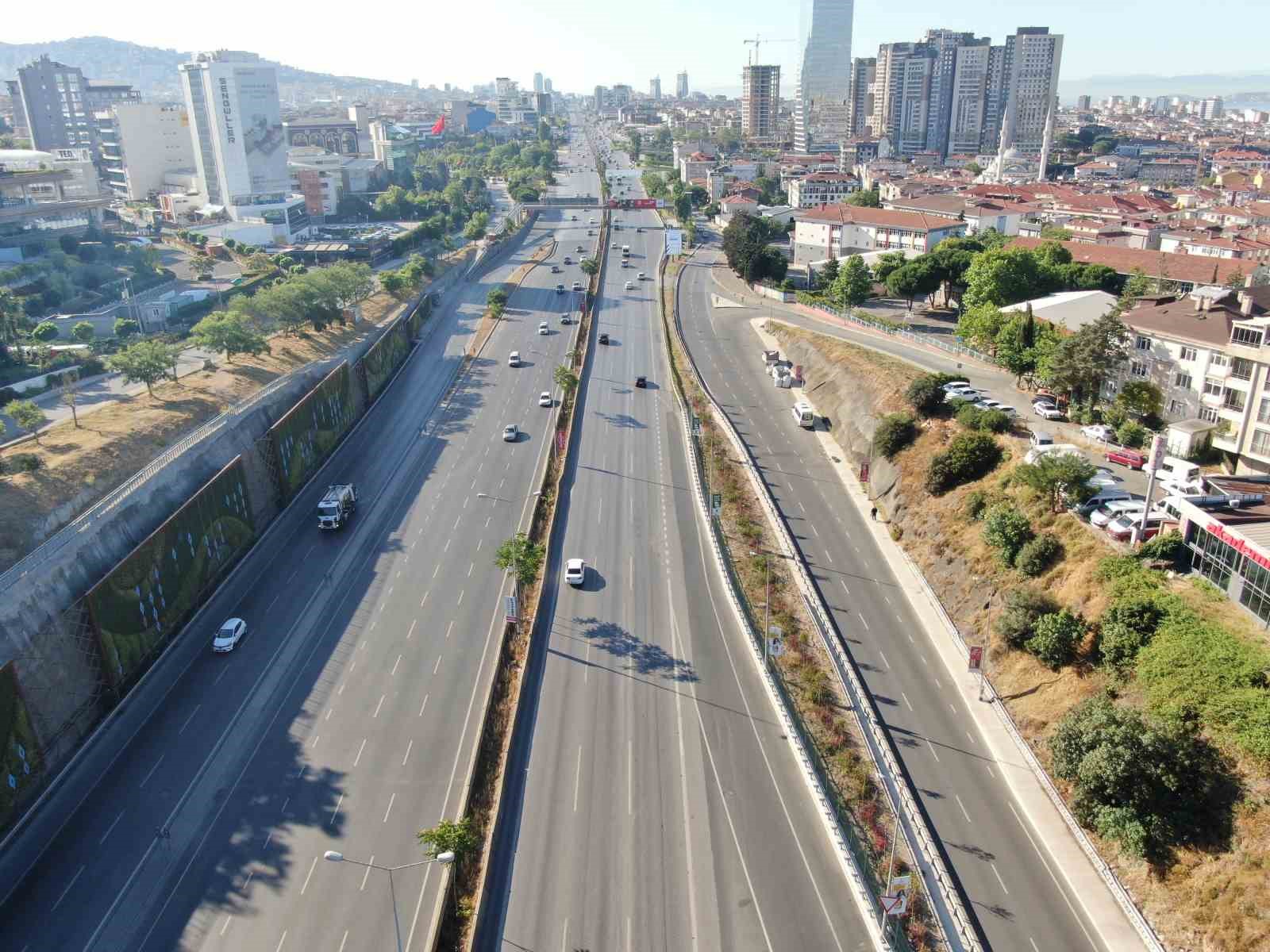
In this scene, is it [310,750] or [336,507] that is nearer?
[310,750]

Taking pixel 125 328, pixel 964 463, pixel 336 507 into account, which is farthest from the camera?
pixel 125 328

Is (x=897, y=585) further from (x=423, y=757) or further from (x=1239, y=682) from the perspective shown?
(x=423, y=757)

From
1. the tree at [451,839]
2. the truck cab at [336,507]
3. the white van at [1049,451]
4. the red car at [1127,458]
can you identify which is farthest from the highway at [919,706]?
the truck cab at [336,507]

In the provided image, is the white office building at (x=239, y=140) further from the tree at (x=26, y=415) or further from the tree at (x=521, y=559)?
the tree at (x=521, y=559)

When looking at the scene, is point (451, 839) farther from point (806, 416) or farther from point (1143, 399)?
point (806, 416)

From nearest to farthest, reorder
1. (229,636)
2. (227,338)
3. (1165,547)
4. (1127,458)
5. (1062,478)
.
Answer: (1165,547) → (229,636) → (1062,478) → (1127,458) → (227,338)

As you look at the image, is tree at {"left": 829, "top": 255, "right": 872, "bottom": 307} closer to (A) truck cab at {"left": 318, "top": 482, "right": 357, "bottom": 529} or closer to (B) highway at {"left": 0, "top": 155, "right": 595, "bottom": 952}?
(B) highway at {"left": 0, "top": 155, "right": 595, "bottom": 952}

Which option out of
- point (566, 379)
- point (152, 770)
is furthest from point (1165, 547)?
point (566, 379)
